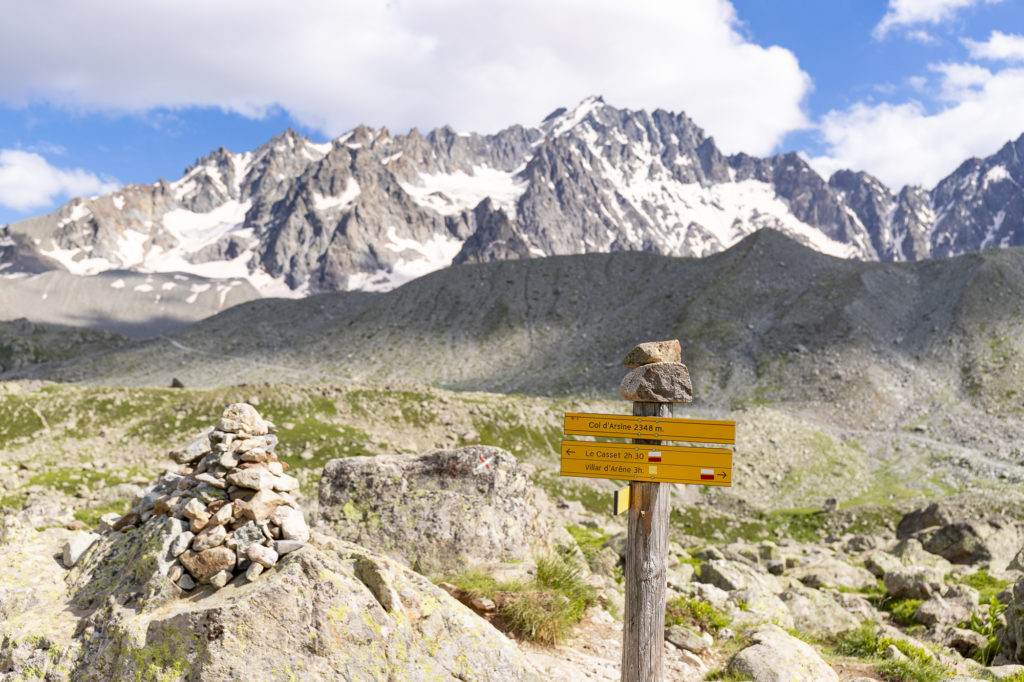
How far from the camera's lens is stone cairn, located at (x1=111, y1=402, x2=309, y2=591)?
7.85 metres

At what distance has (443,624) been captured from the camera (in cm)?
830

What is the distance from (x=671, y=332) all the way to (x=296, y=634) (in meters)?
85.5

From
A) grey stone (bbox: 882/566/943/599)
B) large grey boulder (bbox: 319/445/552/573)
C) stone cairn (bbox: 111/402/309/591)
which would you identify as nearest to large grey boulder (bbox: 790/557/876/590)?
grey stone (bbox: 882/566/943/599)

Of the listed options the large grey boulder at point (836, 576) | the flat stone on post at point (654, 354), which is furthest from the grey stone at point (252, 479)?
the large grey boulder at point (836, 576)

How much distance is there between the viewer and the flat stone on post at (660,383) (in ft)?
28.3

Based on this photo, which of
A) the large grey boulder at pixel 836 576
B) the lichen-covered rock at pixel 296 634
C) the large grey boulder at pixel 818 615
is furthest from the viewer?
the large grey boulder at pixel 836 576

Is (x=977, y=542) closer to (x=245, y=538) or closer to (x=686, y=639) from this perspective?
(x=686, y=639)

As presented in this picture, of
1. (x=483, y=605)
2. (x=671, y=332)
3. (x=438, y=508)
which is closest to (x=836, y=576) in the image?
(x=438, y=508)

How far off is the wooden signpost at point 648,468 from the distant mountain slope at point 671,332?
210 ft

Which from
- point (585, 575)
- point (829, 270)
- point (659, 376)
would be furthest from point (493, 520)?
point (829, 270)

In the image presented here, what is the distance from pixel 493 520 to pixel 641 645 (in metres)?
6.24

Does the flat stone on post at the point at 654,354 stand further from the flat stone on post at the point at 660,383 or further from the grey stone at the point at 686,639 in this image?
the grey stone at the point at 686,639

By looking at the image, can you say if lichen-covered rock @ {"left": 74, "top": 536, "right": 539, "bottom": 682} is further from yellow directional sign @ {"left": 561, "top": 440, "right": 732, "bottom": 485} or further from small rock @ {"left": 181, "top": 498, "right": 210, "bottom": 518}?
yellow directional sign @ {"left": 561, "top": 440, "right": 732, "bottom": 485}

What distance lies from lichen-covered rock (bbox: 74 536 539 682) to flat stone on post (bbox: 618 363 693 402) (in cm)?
413
